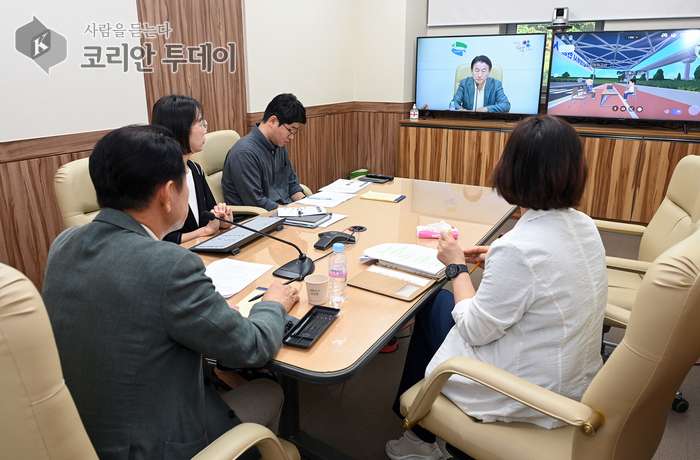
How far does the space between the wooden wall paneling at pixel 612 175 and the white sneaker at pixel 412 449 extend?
345 cm

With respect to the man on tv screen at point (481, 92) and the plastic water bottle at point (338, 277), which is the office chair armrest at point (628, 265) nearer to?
the plastic water bottle at point (338, 277)

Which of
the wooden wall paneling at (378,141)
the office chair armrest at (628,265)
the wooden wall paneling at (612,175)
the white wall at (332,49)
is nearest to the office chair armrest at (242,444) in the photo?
the office chair armrest at (628,265)

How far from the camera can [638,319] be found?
0.94 meters

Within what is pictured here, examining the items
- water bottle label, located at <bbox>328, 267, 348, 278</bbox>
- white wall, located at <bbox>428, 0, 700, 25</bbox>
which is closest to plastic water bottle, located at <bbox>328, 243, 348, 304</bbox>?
water bottle label, located at <bbox>328, 267, 348, 278</bbox>

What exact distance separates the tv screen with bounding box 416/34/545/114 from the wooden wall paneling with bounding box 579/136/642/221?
2.42ft

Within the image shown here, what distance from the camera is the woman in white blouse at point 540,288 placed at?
1245 millimetres

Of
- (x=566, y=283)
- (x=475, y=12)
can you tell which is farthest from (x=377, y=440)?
(x=475, y=12)

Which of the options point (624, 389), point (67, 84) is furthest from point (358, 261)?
point (67, 84)

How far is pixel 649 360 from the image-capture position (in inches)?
36.8

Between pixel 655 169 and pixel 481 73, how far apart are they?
1806mm

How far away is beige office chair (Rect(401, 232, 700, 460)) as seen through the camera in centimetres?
91

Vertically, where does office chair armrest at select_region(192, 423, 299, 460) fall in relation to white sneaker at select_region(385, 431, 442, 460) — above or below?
above

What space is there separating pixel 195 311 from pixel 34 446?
0.37m

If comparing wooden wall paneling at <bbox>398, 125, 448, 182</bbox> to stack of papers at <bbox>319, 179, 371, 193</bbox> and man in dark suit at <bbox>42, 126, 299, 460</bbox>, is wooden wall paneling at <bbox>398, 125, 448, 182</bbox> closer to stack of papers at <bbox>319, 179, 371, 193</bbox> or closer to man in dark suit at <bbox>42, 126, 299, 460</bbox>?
stack of papers at <bbox>319, 179, 371, 193</bbox>
